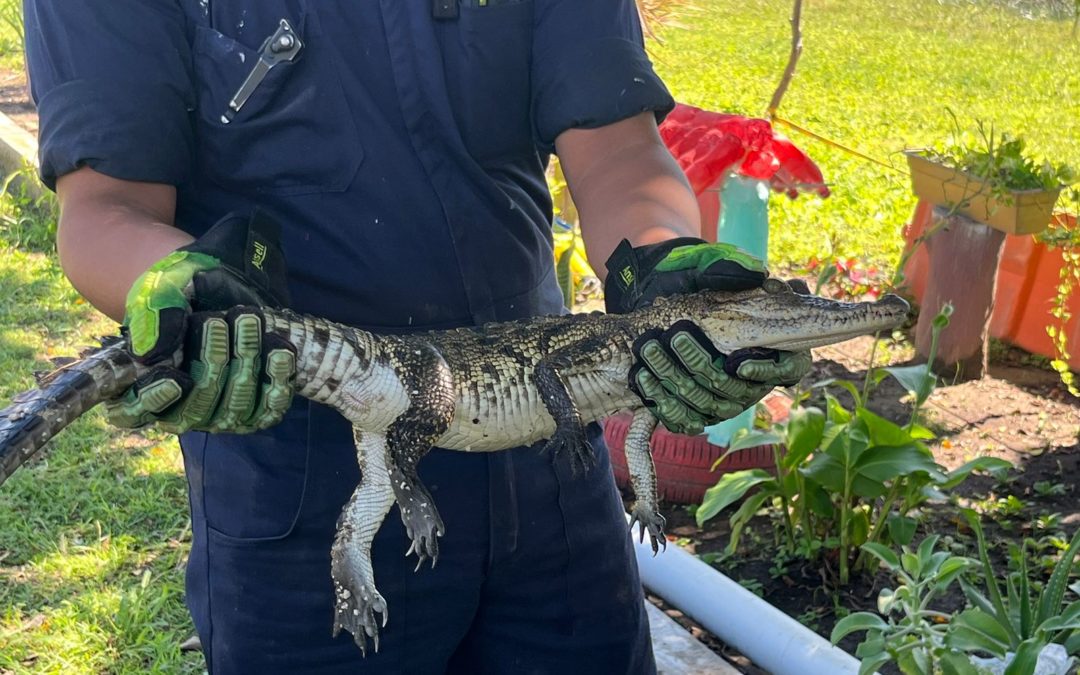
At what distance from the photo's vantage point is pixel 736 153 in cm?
416

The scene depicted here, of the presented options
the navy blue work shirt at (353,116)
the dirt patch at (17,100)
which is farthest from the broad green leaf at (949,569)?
the dirt patch at (17,100)

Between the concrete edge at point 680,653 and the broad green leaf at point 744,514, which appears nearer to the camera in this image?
the concrete edge at point 680,653

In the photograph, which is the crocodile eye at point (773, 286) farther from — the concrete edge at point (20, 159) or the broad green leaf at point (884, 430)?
the concrete edge at point (20, 159)

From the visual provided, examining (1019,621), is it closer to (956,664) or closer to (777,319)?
(956,664)

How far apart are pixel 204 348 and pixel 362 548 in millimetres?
599

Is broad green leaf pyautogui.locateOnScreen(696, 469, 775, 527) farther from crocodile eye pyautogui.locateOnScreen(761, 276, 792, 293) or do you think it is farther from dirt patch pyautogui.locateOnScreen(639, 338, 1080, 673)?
crocodile eye pyautogui.locateOnScreen(761, 276, 792, 293)

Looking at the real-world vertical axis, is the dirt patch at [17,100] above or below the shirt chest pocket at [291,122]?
below

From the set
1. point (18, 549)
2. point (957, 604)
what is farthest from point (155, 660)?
point (957, 604)

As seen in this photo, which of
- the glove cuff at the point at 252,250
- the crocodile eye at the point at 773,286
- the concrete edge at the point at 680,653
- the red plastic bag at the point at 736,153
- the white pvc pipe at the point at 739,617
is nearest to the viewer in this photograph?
the glove cuff at the point at 252,250

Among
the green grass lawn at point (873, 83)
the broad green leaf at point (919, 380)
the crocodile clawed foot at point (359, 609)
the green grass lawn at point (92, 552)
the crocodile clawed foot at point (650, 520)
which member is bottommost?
the green grass lawn at point (92, 552)

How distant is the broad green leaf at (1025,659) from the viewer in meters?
2.48

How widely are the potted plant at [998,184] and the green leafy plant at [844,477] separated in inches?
59.2

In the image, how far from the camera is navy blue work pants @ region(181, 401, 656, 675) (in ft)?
7.42

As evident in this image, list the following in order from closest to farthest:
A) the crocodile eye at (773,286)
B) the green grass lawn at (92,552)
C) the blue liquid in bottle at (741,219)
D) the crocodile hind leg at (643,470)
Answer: the crocodile eye at (773,286), the crocodile hind leg at (643,470), the green grass lawn at (92,552), the blue liquid in bottle at (741,219)
